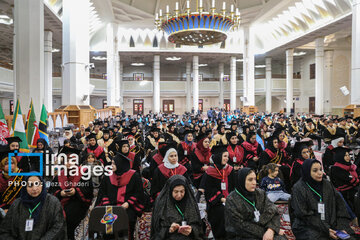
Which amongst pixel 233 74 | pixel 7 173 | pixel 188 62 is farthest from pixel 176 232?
pixel 188 62

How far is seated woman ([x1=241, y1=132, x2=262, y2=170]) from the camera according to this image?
20.3 ft

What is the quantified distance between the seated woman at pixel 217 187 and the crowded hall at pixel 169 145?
0.05 feet

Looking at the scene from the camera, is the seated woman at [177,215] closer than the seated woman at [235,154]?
Yes

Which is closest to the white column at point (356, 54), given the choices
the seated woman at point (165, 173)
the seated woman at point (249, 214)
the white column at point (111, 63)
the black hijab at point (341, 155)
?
the black hijab at point (341, 155)

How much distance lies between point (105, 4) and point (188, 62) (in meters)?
14.3

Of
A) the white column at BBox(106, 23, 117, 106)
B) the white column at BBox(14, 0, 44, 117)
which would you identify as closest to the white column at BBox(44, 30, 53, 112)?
the white column at BBox(106, 23, 117, 106)

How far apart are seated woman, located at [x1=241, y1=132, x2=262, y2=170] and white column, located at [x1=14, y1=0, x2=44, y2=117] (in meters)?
7.22

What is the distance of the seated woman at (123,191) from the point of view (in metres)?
3.52

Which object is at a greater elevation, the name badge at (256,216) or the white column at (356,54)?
the white column at (356,54)

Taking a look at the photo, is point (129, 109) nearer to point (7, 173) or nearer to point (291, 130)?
point (291, 130)

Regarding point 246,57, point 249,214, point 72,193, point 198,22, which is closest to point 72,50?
point 198,22

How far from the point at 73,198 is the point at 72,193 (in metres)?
0.20

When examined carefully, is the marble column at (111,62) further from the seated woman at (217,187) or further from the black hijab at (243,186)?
the black hijab at (243,186)

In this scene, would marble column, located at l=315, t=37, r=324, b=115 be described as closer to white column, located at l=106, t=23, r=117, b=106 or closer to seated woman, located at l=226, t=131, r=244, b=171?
white column, located at l=106, t=23, r=117, b=106
